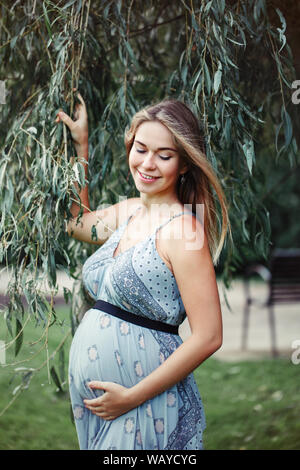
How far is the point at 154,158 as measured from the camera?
195 centimetres

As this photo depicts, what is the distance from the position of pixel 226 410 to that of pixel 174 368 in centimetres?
335

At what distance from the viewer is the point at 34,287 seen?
216cm

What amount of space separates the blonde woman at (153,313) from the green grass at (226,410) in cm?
151

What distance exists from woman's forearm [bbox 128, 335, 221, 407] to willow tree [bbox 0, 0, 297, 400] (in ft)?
1.43

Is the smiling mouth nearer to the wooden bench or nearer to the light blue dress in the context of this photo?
the light blue dress

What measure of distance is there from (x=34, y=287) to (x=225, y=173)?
114 centimetres

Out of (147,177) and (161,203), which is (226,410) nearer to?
(161,203)

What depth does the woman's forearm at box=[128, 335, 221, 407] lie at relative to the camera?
72.1 inches

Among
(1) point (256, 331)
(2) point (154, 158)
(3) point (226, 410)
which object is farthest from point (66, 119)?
(1) point (256, 331)

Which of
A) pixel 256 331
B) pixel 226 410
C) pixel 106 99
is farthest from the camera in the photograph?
pixel 256 331

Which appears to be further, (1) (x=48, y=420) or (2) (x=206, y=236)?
(1) (x=48, y=420)

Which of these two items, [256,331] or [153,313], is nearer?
[153,313]
